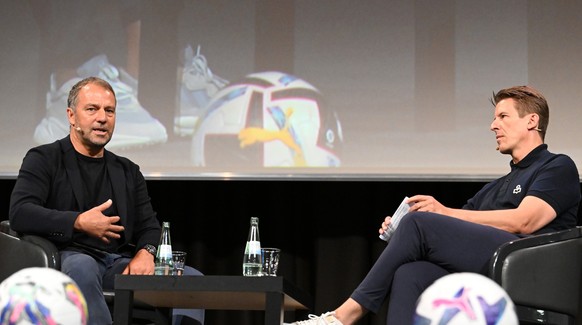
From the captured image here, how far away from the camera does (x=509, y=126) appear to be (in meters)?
3.19

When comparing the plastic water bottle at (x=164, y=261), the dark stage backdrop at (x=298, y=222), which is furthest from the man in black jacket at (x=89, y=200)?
the dark stage backdrop at (x=298, y=222)

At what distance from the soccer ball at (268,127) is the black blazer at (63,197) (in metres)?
0.89

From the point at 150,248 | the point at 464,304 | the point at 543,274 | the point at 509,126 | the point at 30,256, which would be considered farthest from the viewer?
the point at 150,248

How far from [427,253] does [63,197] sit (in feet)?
4.39

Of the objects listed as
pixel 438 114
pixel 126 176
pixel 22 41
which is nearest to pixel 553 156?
pixel 438 114

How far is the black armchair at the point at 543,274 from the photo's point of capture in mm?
2758

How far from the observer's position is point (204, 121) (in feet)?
14.4

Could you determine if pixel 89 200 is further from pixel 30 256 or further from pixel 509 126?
pixel 509 126

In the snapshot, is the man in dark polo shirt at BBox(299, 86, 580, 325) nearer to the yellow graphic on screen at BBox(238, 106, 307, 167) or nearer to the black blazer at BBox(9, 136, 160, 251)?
the black blazer at BBox(9, 136, 160, 251)

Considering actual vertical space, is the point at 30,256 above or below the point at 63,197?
below

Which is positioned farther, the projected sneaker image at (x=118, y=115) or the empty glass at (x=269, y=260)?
the projected sneaker image at (x=118, y=115)

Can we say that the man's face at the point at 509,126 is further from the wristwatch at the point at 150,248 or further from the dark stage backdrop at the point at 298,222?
the wristwatch at the point at 150,248

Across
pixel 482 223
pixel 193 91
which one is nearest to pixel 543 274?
pixel 482 223

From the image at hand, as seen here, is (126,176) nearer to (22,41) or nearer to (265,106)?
(265,106)
